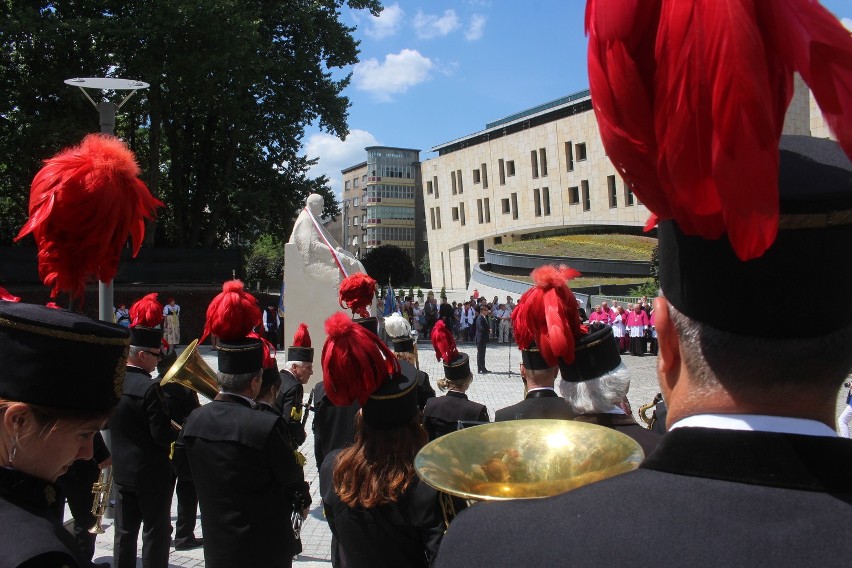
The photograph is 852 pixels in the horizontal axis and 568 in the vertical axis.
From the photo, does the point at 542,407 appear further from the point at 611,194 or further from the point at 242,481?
the point at 611,194

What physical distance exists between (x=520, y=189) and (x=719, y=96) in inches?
2358

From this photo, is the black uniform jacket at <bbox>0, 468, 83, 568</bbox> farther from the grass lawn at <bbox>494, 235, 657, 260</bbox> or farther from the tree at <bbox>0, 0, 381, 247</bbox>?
the grass lawn at <bbox>494, 235, 657, 260</bbox>

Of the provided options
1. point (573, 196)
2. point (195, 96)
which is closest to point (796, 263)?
point (195, 96)

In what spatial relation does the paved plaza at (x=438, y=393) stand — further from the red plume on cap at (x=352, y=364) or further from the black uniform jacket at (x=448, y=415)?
the red plume on cap at (x=352, y=364)

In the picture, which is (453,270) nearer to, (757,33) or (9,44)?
(9,44)

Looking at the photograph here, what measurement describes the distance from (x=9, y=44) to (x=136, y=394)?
79.9 feet

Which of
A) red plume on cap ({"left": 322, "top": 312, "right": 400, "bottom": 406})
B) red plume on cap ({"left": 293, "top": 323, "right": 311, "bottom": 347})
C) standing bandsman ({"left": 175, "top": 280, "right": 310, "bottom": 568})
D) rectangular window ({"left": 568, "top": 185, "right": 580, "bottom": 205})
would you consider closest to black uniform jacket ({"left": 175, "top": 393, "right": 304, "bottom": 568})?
standing bandsman ({"left": 175, "top": 280, "right": 310, "bottom": 568})

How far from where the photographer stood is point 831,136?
4.01 ft

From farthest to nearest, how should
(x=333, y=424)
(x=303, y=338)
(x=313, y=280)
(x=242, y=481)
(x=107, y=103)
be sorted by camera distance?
(x=313, y=280) < (x=303, y=338) < (x=107, y=103) < (x=333, y=424) < (x=242, y=481)

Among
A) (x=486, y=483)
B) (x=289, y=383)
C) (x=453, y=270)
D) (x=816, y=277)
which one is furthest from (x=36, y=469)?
(x=453, y=270)

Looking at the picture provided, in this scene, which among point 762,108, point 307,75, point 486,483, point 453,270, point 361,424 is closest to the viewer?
point 762,108

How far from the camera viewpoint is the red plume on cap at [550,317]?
3891 mm

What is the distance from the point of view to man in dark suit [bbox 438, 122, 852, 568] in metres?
1.06

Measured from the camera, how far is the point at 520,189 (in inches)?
2362
